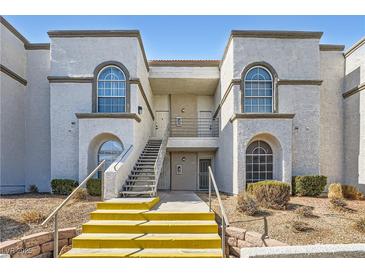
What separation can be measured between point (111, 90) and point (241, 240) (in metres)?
9.22

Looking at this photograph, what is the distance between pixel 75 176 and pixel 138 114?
434 centimetres

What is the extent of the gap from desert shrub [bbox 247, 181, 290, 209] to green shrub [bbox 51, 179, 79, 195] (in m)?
8.09

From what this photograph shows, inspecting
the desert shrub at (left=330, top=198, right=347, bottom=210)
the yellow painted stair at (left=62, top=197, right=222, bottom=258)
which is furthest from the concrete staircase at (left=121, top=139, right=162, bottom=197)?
the desert shrub at (left=330, top=198, right=347, bottom=210)

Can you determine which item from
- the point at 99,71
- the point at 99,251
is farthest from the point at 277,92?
the point at 99,251

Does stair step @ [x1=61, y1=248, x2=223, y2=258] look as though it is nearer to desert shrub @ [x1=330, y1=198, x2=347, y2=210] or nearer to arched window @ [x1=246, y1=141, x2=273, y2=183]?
desert shrub @ [x1=330, y1=198, x2=347, y2=210]

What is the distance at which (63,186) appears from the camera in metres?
11.0

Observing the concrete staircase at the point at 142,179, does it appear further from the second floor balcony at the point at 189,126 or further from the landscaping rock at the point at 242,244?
the second floor balcony at the point at 189,126

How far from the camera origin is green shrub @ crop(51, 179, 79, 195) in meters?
10.9

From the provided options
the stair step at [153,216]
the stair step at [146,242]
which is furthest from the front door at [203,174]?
the stair step at [146,242]

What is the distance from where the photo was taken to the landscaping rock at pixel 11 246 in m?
5.03

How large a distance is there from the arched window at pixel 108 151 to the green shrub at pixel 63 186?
5.29 ft

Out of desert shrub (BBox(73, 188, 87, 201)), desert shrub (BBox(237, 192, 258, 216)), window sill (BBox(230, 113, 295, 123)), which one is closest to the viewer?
desert shrub (BBox(237, 192, 258, 216))

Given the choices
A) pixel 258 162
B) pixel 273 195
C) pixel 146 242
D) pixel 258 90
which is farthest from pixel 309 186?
pixel 146 242

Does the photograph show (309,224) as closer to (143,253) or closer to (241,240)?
(241,240)
